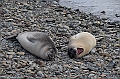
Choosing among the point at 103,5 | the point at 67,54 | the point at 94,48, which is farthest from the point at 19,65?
the point at 103,5

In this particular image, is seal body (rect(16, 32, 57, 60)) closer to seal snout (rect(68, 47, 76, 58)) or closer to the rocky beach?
the rocky beach

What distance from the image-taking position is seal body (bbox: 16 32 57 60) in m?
6.06

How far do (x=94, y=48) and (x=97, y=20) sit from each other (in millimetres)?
2719

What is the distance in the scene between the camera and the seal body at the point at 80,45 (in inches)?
246

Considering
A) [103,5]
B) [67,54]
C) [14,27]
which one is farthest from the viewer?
[103,5]

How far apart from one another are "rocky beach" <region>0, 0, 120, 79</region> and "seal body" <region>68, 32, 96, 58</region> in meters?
0.09

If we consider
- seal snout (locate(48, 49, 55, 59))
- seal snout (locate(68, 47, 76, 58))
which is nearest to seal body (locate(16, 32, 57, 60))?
seal snout (locate(48, 49, 55, 59))

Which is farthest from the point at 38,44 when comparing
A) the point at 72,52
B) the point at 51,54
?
the point at 72,52

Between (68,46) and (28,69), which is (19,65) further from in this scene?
(68,46)

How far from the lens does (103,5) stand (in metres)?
11.9

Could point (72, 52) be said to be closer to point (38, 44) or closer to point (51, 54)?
point (51, 54)

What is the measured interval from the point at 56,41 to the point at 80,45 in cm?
70

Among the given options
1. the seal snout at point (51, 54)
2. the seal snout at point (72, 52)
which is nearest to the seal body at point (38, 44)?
the seal snout at point (51, 54)

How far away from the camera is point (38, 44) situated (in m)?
6.32
